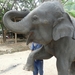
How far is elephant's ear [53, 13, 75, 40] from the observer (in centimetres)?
246

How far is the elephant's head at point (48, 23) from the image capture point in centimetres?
242

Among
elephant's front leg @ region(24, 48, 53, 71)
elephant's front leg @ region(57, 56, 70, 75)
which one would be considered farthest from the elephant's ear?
elephant's front leg @ region(24, 48, 53, 71)

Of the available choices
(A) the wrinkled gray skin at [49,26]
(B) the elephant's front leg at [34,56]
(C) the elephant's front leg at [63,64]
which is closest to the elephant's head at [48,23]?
(A) the wrinkled gray skin at [49,26]

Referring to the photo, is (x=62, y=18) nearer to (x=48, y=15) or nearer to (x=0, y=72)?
(x=48, y=15)

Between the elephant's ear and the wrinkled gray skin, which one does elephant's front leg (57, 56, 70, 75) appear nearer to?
the wrinkled gray skin

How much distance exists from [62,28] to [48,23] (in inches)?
7.8

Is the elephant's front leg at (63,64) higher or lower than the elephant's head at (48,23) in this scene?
lower

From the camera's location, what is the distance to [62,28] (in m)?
2.47

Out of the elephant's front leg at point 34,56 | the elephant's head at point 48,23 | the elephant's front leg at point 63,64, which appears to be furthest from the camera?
the elephant's front leg at point 34,56

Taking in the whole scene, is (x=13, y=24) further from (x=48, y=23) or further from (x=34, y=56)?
(x=34, y=56)

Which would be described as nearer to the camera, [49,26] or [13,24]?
[13,24]

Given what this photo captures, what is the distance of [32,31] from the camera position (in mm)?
2424

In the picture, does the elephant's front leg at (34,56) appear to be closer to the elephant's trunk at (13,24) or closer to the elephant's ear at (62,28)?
the elephant's ear at (62,28)

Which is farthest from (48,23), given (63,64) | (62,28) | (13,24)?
(63,64)
